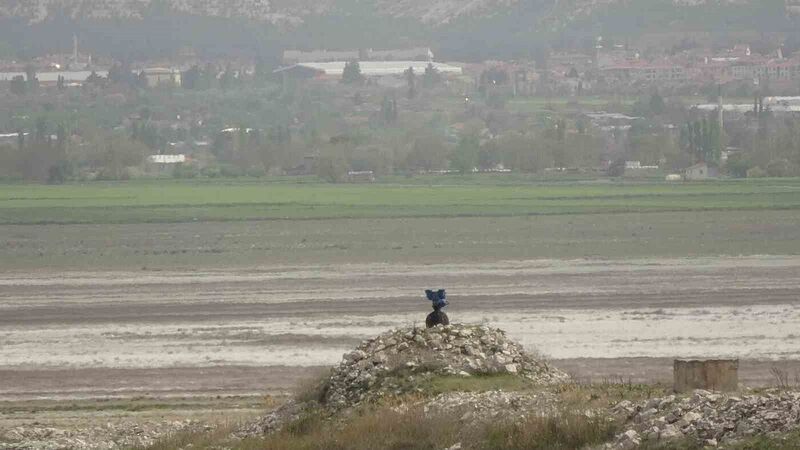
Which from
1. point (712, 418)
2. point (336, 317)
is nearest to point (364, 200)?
point (336, 317)

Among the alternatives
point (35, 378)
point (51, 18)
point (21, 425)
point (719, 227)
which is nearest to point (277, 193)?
point (719, 227)

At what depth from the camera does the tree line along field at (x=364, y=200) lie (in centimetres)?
5862

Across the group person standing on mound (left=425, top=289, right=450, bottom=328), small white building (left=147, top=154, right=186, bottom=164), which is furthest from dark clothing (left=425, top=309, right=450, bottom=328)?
small white building (left=147, top=154, right=186, bottom=164)

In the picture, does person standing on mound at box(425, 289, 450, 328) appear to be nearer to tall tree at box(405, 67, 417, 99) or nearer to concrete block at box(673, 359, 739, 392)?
concrete block at box(673, 359, 739, 392)

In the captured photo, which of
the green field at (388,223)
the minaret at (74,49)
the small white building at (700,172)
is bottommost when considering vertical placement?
the small white building at (700,172)

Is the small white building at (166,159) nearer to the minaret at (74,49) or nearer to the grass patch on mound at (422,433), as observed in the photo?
the minaret at (74,49)

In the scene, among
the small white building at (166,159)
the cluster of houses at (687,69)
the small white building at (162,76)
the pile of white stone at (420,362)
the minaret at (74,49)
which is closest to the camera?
the pile of white stone at (420,362)

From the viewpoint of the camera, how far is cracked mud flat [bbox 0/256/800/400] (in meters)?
25.2

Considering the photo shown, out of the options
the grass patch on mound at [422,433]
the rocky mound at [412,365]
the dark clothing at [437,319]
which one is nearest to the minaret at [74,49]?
the dark clothing at [437,319]

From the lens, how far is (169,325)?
30.9 meters

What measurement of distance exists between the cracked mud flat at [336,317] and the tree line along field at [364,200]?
17.1 meters

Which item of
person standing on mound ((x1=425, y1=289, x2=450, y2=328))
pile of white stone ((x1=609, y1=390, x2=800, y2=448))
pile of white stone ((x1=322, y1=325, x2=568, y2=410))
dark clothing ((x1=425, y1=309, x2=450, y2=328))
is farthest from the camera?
dark clothing ((x1=425, y1=309, x2=450, y2=328))

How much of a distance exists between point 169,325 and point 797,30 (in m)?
149

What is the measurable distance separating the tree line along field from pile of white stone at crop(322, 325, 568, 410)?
4016 cm
